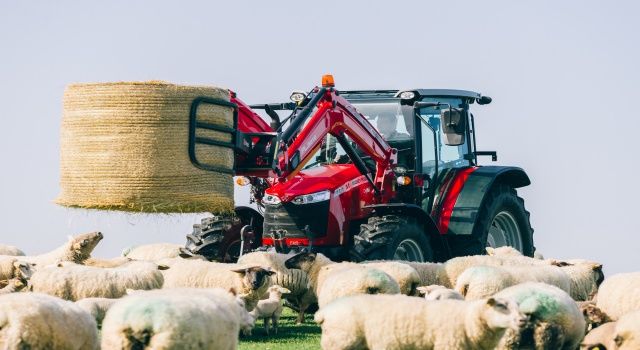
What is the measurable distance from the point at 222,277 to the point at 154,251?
18.3 ft

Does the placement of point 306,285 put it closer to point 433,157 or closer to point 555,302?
point 433,157

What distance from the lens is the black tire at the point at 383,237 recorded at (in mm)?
16547

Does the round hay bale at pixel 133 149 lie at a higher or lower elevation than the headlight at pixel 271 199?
higher

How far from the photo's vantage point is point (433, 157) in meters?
18.6

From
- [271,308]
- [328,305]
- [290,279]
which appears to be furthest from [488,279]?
[328,305]

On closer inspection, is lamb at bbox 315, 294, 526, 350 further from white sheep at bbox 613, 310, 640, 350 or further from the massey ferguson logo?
the massey ferguson logo

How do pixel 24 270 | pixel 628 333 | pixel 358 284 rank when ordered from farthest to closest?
pixel 24 270, pixel 358 284, pixel 628 333

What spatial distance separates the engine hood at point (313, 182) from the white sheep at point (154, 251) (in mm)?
3078

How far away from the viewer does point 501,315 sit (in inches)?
421

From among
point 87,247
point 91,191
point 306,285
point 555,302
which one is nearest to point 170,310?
point 555,302

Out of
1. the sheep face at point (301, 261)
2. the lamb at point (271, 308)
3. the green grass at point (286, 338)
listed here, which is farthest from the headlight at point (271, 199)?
the lamb at point (271, 308)

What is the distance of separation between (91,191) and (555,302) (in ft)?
17.1

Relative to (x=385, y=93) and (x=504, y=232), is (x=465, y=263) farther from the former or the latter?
(x=504, y=232)

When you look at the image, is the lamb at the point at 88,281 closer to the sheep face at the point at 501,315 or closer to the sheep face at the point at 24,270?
the sheep face at the point at 24,270
